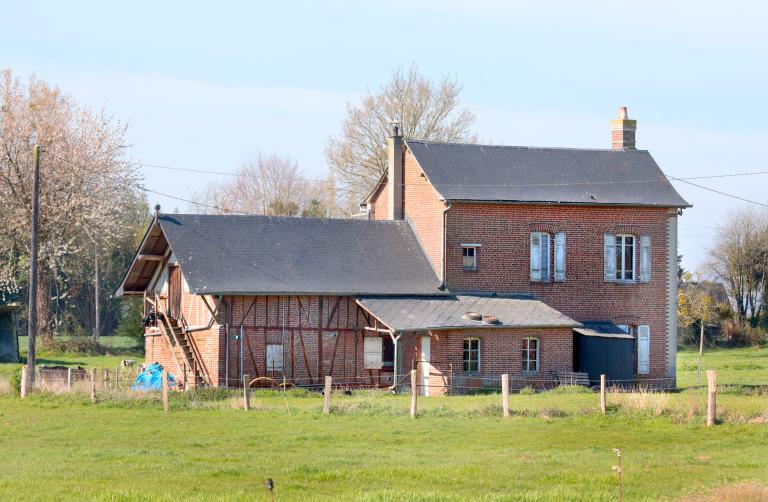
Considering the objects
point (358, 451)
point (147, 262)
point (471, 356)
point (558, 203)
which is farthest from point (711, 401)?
point (147, 262)

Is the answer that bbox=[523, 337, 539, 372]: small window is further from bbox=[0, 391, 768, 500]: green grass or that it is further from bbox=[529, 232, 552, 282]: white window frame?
bbox=[0, 391, 768, 500]: green grass

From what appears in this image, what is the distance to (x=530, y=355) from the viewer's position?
37.9 m

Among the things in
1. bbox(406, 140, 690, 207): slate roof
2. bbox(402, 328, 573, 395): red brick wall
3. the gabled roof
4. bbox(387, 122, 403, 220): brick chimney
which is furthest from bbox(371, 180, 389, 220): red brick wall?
bbox(402, 328, 573, 395): red brick wall

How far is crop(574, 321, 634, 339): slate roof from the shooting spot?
38775 mm

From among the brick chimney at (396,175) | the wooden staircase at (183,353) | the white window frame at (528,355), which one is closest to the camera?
the wooden staircase at (183,353)

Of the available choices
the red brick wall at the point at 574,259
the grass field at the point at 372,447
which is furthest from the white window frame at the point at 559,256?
the grass field at the point at 372,447

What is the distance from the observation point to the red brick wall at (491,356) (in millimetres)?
36688

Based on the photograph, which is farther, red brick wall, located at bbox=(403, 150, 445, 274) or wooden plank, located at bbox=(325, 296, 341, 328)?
red brick wall, located at bbox=(403, 150, 445, 274)

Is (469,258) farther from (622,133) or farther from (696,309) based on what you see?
(696,309)

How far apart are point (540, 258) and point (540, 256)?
A: 0.21 feet

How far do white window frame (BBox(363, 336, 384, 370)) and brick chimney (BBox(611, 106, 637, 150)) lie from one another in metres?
12.3

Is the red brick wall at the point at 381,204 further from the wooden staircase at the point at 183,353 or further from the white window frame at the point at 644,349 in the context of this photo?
the white window frame at the point at 644,349

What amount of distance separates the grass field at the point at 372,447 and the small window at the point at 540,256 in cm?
723

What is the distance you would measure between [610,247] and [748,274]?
33272 millimetres
